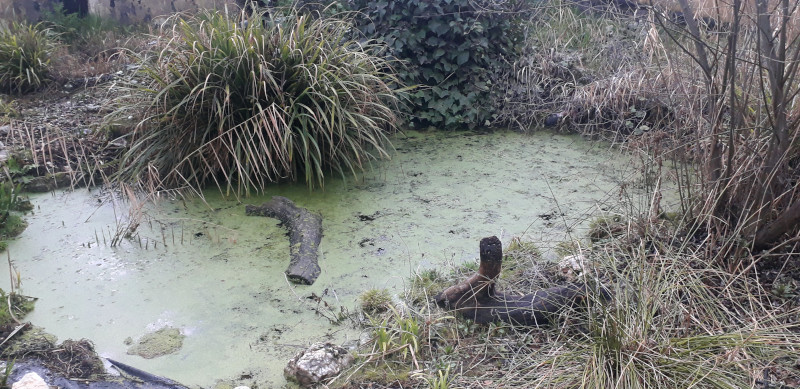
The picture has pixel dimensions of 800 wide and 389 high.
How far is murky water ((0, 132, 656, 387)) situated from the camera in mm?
2887

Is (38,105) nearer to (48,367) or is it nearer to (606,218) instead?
(48,367)

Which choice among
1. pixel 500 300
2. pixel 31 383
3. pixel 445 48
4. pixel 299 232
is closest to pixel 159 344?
pixel 31 383

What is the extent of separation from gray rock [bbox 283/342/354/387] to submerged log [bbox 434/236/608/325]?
0.54 metres

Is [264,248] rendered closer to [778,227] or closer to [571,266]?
[571,266]

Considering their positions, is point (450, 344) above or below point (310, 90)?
below

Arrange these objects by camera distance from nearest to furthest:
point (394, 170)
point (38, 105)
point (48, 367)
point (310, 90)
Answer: point (48, 367) < point (310, 90) < point (394, 170) < point (38, 105)

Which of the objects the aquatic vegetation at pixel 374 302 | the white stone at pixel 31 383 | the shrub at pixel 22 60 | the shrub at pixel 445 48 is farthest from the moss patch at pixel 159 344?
the shrub at pixel 22 60

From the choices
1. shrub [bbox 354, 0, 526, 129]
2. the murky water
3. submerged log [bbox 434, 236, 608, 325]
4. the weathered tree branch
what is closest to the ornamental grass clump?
the murky water

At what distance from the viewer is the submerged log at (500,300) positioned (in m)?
2.77

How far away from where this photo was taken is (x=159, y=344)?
281 cm

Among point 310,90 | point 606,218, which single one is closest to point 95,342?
point 310,90

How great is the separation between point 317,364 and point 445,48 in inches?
130

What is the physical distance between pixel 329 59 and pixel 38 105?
99.2 inches

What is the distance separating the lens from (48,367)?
2.65 m
